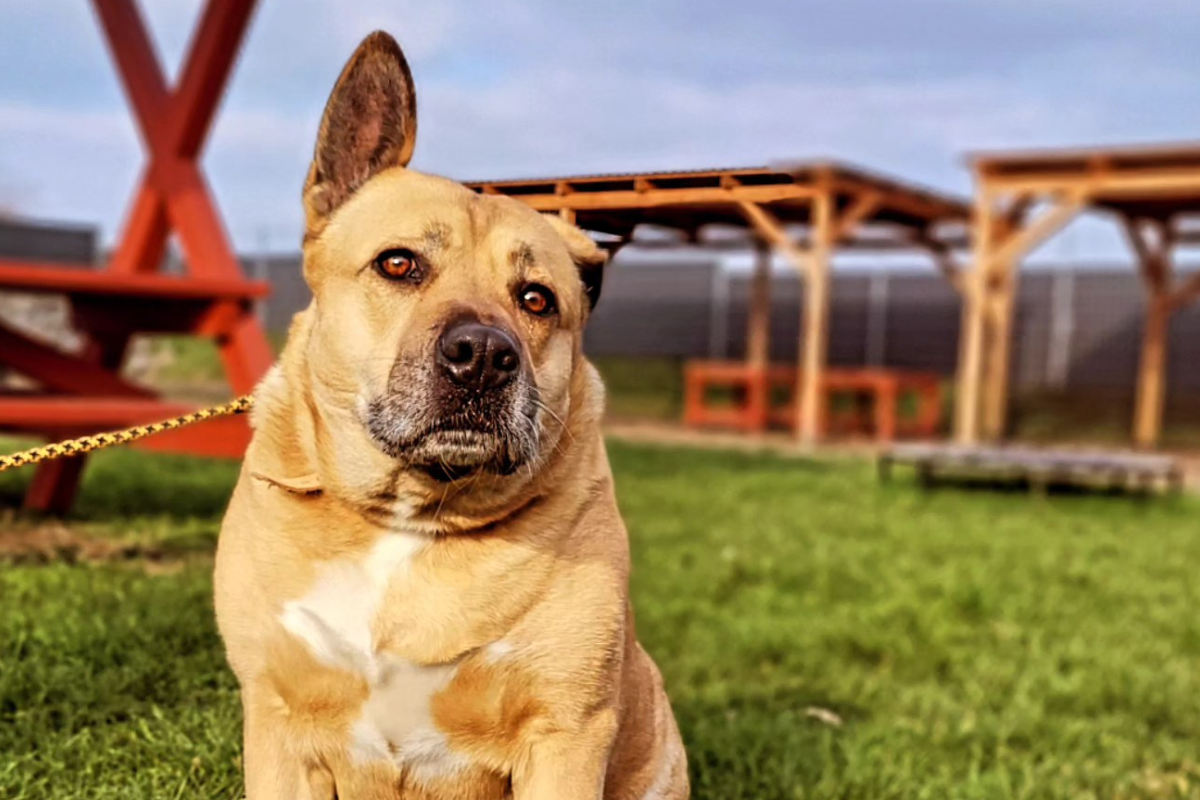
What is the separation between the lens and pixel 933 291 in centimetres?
2095

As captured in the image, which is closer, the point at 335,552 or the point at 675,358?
the point at 335,552

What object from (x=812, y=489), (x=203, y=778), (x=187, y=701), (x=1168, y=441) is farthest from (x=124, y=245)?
(x=1168, y=441)

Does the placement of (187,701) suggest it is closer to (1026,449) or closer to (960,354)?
(1026,449)

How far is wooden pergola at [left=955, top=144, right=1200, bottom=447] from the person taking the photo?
40.8 ft

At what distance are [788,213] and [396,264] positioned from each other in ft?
29.4

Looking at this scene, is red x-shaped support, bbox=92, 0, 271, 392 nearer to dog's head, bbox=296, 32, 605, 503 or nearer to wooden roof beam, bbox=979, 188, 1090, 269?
dog's head, bbox=296, 32, 605, 503

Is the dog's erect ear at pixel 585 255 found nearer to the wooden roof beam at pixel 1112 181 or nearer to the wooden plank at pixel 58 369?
the wooden plank at pixel 58 369

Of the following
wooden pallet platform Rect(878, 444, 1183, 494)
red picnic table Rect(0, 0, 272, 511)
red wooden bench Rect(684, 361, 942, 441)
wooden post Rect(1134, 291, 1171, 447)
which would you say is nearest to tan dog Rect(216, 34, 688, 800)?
red picnic table Rect(0, 0, 272, 511)

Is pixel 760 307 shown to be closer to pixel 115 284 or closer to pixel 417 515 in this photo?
pixel 115 284

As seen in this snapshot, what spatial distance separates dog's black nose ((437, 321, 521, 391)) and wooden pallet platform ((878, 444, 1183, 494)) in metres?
8.26

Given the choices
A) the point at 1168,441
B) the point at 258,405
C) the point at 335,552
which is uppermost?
the point at 258,405

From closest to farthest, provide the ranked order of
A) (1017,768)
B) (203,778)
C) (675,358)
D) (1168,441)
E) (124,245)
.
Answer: (203,778)
(1017,768)
(124,245)
(1168,441)
(675,358)

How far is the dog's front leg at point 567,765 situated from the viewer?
1.83m

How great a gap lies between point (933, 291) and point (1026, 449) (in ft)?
36.2
